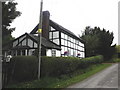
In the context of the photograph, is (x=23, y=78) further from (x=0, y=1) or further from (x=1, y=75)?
(x=0, y=1)

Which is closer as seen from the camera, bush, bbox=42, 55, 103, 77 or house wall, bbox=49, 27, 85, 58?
bush, bbox=42, 55, 103, 77

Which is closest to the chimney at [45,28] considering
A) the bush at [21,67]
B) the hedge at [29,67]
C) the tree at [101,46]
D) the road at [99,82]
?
the hedge at [29,67]

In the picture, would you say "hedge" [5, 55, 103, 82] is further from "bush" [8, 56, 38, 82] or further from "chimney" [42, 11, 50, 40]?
"chimney" [42, 11, 50, 40]

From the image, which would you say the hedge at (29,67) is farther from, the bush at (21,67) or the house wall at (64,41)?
the house wall at (64,41)

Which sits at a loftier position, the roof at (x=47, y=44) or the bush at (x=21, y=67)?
the roof at (x=47, y=44)

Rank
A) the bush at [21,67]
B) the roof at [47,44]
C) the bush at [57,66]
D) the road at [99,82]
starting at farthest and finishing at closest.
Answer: the roof at [47,44]
the bush at [57,66]
the bush at [21,67]
the road at [99,82]

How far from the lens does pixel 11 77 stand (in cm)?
1786

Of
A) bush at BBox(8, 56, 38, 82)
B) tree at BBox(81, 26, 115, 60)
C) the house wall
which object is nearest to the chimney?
the house wall

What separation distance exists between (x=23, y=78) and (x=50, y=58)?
3167 mm

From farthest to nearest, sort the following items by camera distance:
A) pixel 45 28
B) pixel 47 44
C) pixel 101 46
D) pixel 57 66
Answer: pixel 101 46
pixel 45 28
pixel 47 44
pixel 57 66

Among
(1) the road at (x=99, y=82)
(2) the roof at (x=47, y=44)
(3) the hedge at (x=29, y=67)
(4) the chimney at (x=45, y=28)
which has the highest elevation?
(4) the chimney at (x=45, y=28)

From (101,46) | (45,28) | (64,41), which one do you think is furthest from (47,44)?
(101,46)

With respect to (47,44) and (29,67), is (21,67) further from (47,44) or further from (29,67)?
(47,44)

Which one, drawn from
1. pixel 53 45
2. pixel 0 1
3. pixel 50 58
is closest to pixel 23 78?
pixel 50 58
